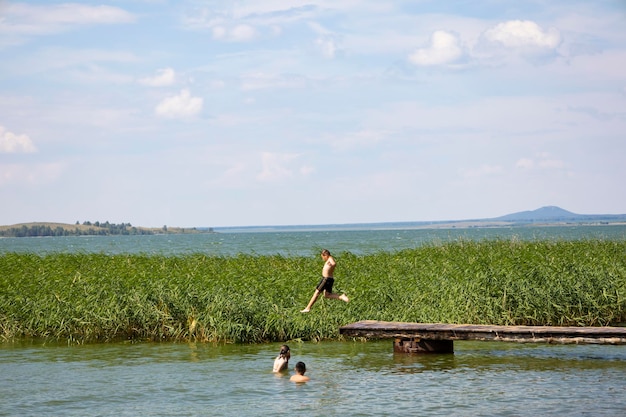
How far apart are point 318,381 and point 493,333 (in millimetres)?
4571

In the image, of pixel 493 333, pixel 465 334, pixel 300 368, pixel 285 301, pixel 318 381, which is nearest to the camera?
pixel 318 381

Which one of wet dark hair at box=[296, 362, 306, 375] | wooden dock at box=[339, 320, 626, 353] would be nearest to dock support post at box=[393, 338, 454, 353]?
wooden dock at box=[339, 320, 626, 353]

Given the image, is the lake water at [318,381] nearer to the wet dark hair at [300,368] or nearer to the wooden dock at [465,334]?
the wet dark hair at [300,368]

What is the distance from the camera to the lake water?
16.2 meters

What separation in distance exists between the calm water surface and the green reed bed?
83 centimetres

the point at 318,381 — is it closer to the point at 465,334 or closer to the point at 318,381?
the point at 318,381

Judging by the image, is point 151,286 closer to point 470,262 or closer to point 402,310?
point 402,310

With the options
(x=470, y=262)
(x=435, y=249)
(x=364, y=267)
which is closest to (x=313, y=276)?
(x=364, y=267)

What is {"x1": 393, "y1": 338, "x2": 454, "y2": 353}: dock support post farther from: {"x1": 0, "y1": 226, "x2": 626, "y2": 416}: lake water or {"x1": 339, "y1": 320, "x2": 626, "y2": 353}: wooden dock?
{"x1": 0, "y1": 226, "x2": 626, "y2": 416}: lake water

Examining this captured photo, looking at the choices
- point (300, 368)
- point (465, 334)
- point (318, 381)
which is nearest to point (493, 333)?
point (465, 334)

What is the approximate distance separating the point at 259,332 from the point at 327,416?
26.0 ft

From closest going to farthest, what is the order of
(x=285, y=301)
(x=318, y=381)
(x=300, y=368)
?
(x=318, y=381), (x=300, y=368), (x=285, y=301)

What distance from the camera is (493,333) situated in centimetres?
1988

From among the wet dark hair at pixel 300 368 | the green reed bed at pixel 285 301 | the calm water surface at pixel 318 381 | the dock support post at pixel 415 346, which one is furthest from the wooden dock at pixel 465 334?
the wet dark hair at pixel 300 368
